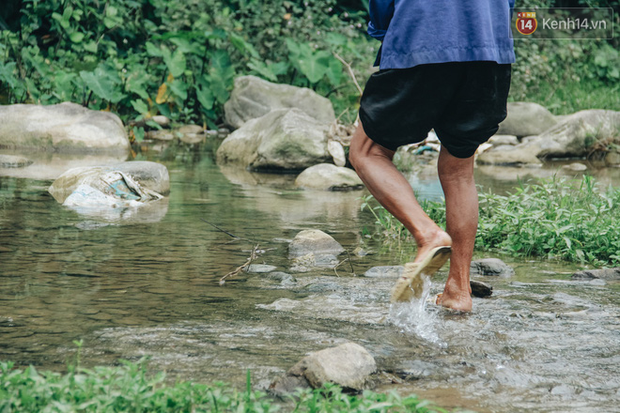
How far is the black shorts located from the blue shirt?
0.06 m

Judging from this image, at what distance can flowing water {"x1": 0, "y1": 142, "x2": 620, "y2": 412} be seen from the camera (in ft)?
7.92

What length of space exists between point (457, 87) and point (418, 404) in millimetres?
1524

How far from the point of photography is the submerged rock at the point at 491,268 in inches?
164

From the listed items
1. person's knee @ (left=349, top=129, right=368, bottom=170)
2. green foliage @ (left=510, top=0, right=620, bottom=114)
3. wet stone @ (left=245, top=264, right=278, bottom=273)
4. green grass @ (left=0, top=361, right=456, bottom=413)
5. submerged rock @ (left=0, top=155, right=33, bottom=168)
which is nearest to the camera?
green grass @ (left=0, top=361, right=456, bottom=413)

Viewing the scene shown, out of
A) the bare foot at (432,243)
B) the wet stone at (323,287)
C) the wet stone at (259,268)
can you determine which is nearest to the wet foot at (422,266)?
the bare foot at (432,243)

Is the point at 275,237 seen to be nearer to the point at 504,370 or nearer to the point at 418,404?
the point at 504,370

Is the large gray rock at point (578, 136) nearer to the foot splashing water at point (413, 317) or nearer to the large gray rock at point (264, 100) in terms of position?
the large gray rock at point (264, 100)

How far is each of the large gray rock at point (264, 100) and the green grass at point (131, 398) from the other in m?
10.0

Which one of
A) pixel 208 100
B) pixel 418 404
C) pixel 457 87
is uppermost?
pixel 457 87

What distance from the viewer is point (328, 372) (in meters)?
2.24

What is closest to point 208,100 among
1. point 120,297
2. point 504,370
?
point 120,297

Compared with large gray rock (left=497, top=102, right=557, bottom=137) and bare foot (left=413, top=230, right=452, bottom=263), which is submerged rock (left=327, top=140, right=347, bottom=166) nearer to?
large gray rock (left=497, top=102, right=557, bottom=137)

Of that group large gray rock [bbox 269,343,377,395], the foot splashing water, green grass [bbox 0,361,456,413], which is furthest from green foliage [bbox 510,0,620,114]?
green grass [bbox 0,361,456,413]

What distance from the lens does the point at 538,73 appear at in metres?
14.8
